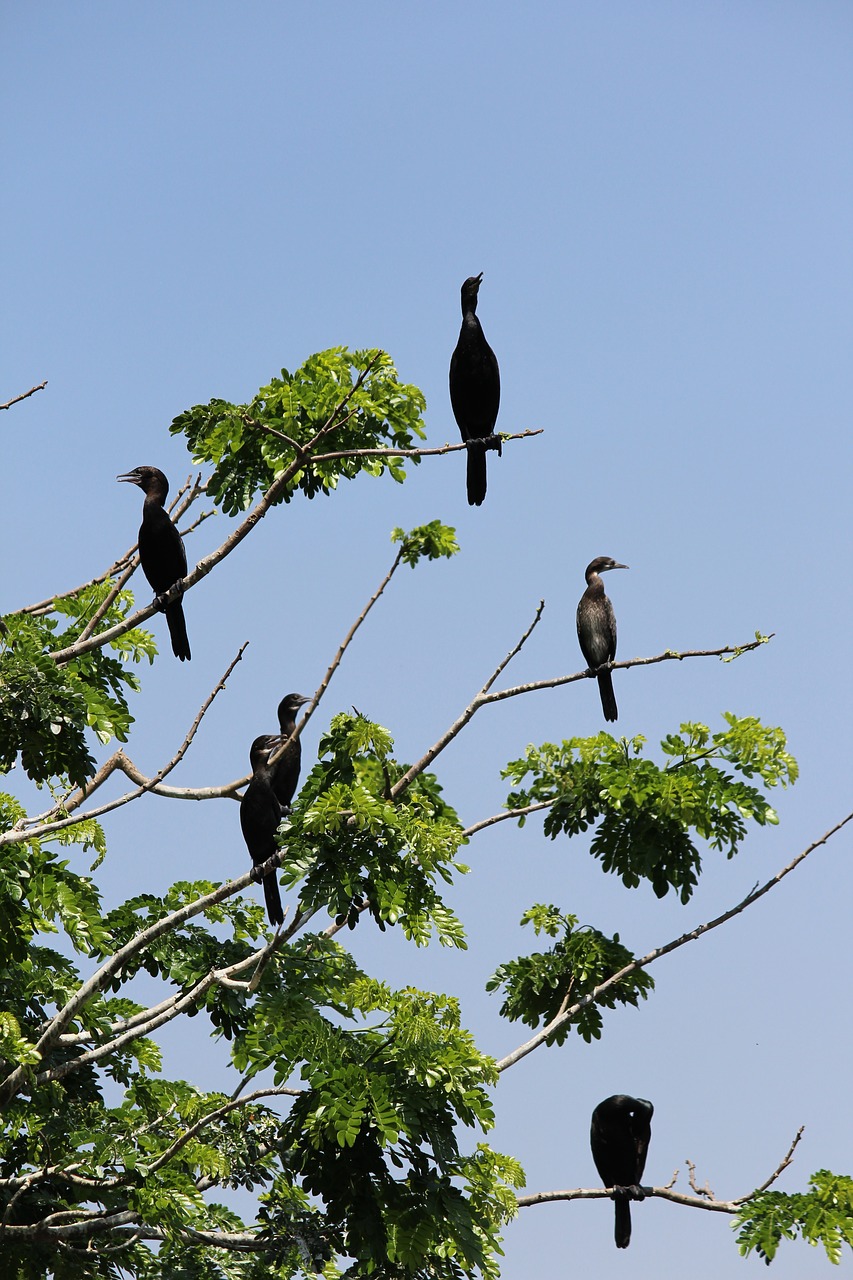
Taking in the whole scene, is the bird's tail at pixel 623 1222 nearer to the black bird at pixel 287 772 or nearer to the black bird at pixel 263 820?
the black bird at pixel 263 820

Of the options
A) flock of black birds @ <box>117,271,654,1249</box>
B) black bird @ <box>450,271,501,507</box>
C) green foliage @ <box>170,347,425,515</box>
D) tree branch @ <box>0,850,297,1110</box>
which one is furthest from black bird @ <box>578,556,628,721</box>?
tree branch @ <box>0,850,297,1110</box>

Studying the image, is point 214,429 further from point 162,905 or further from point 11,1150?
point 11,1150

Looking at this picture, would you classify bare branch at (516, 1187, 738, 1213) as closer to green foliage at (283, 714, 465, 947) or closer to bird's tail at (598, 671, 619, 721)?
green foliage at (283, 714, 465, 947)

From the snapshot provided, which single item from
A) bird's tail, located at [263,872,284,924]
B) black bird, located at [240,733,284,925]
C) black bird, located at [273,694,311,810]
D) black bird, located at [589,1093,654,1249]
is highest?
black bird, located at [273,694,311,810]

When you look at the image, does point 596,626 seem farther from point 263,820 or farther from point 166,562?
point 263,820

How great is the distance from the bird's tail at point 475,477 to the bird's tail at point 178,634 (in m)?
2.17

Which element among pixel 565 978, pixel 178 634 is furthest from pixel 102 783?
pixel 565 978

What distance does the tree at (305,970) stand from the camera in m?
6.41

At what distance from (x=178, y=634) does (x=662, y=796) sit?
3.37 meters

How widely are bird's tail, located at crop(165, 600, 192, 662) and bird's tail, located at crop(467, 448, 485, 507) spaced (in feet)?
7.11

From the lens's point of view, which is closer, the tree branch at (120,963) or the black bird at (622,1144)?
the tree branch at (120,963)

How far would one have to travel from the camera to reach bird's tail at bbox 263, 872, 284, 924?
7.85 m

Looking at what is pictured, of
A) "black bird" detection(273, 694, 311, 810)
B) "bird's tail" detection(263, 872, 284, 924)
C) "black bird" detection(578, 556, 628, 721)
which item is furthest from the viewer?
"black bird" detection(578, 556, 628, 721)

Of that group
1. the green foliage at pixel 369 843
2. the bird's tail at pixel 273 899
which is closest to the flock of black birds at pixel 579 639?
the bird's tail at pixel 273 899
